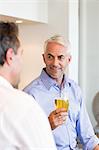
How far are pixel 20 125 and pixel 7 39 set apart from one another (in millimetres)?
340

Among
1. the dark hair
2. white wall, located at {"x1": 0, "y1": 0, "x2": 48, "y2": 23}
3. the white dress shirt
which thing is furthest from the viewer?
white wall, located at {"x1": 0, "y1": 0, "x2": 48, "y2": 23}

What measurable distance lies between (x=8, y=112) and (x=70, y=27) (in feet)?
6.78

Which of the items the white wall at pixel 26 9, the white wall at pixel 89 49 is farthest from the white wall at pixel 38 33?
the white wall at pixel 89 49

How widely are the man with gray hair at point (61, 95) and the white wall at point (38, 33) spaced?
791mm

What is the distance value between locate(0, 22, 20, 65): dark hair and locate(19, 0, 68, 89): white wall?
175cm

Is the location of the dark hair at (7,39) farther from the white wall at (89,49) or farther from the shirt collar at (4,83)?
the white wall at (89,49)

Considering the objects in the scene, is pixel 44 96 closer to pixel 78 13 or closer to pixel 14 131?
pixel 14 131

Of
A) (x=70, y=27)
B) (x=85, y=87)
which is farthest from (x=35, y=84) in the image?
(x=85, y=87)

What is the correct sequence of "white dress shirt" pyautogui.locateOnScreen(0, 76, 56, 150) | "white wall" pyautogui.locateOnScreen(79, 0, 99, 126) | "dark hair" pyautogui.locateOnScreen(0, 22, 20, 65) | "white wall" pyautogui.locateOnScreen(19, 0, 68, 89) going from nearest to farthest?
"white dress shirt" pyautogui.locateOnScreen(0, 76, 56, 150) < "dark hair" pyautogui.locateOnScreen(0, 22, 20, 65) < "white wall" pyautogui.locateOnScreen(19, 0, 68, 89) < "white wall" pyautogui.locateOnScreen(79, 0, 99, 126)

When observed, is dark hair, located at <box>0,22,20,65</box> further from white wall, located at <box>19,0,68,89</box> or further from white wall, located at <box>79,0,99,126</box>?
white wall, located at <box>79,0,99,126</box>

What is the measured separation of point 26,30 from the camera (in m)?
3.14

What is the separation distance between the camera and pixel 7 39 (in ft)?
3.97

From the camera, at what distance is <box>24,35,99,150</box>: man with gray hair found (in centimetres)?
211

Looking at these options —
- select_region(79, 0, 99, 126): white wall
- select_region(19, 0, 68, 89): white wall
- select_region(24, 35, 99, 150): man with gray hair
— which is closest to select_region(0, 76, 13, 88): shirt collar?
select_region(24, 35, 99, 150): man with gray hair
